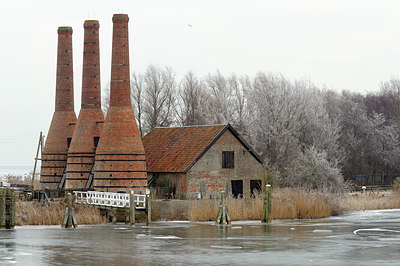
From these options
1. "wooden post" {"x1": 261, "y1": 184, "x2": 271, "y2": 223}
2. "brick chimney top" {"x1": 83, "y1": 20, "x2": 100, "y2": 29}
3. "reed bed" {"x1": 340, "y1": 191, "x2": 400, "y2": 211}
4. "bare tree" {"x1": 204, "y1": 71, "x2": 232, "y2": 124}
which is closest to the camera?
"wooden post" {"x1": 261, "y1": 184, "x2": 271, "y2": 223}

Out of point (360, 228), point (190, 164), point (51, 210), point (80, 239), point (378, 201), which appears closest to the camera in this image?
point (80, 239)

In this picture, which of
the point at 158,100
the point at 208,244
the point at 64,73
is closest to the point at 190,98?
the point at 158,100

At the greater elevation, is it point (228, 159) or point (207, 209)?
point (228, 159)

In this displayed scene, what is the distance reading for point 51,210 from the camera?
3975 centimetres

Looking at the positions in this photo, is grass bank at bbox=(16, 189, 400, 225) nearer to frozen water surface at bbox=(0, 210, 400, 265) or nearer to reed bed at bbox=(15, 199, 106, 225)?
reed bed at bbox=(15, 199, 106, 225)

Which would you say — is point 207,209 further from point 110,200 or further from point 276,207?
point 110,200

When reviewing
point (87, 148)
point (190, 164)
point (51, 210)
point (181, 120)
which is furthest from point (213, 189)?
point (181, 120)

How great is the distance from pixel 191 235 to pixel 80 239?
4.62 m

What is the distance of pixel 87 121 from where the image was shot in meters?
50.8

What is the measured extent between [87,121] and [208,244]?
26692mm

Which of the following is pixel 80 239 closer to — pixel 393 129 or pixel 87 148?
pixel 87 148

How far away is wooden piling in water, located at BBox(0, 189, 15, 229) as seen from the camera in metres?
33.3

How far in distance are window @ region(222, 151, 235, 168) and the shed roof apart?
1.22 meters

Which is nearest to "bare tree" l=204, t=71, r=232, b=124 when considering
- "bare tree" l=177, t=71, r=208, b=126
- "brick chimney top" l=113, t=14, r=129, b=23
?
"bare tree" l=177, t=71, r=208, b=126
